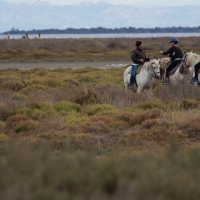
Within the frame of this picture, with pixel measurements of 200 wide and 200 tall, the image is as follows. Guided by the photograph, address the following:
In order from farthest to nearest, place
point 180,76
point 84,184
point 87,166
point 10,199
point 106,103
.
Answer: point 180,76, point 106,103, point 87,166, point 84,184, point 10,199

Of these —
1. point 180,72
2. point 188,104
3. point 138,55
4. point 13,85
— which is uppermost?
point 138,55

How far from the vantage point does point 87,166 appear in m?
6.11

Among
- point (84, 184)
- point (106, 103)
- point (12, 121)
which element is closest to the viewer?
point (84, 184)

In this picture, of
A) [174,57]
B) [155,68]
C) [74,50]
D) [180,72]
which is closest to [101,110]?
[155,68]

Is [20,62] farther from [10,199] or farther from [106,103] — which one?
[10,199]

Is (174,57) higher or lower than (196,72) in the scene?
higher

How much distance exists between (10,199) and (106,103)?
12694 millimetres

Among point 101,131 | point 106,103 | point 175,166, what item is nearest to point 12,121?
point 101,131

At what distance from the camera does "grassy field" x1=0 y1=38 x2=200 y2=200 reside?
553 cm

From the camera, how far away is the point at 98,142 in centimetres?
1191

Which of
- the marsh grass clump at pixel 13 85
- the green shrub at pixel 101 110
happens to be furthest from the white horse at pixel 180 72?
the marsh grass clump at pixel 13 85

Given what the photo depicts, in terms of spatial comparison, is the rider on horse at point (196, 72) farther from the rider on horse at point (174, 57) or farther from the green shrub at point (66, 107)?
the green shrub at point (66, 107)

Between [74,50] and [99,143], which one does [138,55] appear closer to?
[99,143]

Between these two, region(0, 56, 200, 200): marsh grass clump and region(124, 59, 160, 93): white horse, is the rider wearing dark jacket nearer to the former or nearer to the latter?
region(124, 59, 160, 93): white horse
